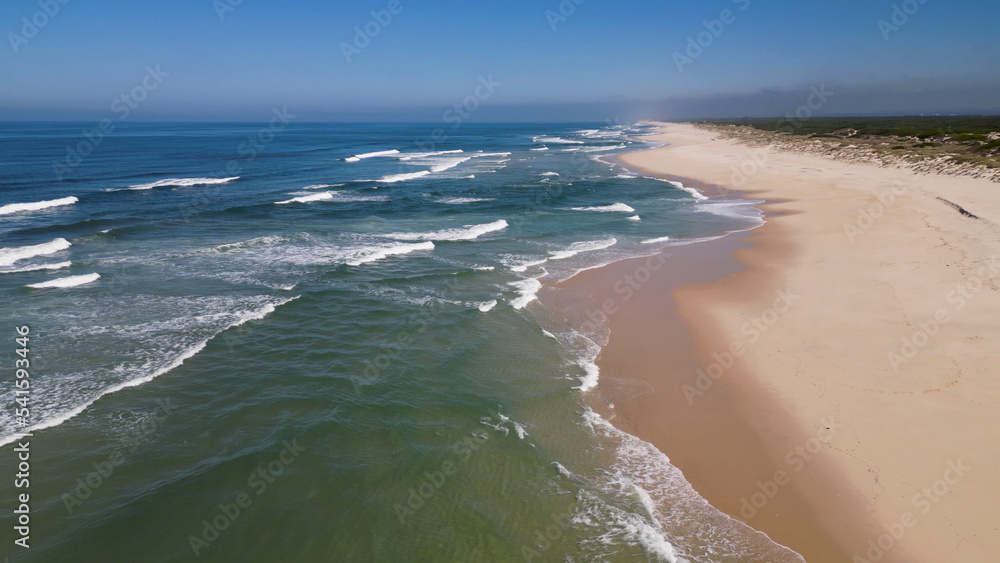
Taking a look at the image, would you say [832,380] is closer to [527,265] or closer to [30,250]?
[527,265]

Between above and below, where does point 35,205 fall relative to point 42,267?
above

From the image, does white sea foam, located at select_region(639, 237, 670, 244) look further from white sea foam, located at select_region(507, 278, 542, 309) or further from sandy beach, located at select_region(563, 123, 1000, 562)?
white sea foam, located at select_region(507, 278, 542, 309)

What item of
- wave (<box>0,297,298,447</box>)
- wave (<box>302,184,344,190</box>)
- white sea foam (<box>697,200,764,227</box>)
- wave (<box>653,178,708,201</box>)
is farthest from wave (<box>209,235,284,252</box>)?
wave (<box>653,178,708,201</box>)

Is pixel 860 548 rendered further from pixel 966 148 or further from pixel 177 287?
pixel 966 148

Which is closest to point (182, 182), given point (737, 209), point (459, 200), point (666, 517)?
point (459, 200)

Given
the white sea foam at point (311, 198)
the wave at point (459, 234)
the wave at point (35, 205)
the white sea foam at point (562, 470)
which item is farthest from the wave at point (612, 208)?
the wave at point (35, 205)

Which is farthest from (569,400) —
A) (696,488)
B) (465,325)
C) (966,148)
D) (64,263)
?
(966,148)

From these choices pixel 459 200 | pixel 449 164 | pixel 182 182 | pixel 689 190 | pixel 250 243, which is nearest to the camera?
pixel 250 243

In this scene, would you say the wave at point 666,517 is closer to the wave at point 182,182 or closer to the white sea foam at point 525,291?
the white sea foam at point 525,291
